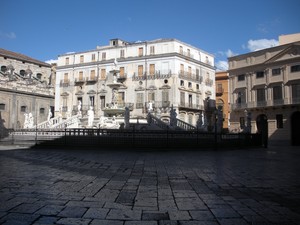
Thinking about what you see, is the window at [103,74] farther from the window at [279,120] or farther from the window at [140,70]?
the window at [279,120]

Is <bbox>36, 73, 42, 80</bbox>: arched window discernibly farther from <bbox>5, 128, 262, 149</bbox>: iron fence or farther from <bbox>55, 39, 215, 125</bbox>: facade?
<bbox>5, 128, 262, 149</bbox>: iron fence

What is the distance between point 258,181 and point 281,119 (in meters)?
31.3

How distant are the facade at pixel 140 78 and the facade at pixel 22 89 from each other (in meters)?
2.62

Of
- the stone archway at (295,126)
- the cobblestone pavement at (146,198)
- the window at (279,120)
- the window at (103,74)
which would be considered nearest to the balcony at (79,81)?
the window at (103,74)

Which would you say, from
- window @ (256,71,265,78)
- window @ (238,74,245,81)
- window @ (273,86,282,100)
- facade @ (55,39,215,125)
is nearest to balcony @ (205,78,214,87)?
facade @ (55,39,215,125)

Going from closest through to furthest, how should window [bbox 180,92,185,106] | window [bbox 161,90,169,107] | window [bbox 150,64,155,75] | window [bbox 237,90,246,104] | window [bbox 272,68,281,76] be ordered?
window [bbox 272,68,281,76] < window [bbox 237,90,246,104] < window [bbox 161,90,169,107] < window [bbox 180,92,185,106] < window [bbox 150,64,155,75]

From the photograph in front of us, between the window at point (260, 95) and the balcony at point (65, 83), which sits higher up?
the balcony at point (65, 83)

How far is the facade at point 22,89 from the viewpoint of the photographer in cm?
4472

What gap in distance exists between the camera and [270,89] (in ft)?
123

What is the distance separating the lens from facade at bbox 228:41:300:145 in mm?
35125

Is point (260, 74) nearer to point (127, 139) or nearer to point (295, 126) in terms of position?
point (295, 126)

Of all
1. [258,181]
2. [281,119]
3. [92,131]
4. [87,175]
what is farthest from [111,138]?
[281,119]

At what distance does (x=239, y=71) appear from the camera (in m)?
41.1

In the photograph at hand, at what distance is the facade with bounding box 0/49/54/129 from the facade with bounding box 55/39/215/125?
262 centimetres
